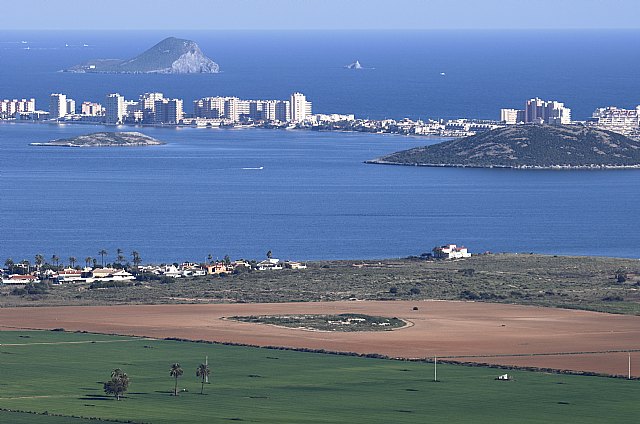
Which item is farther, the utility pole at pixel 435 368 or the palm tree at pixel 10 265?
the palm tree at pixel 10 265

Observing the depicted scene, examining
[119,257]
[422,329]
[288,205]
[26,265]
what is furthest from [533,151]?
[422,329]

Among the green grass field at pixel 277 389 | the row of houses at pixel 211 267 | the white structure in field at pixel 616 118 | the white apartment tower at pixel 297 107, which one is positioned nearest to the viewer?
the green grass field at pixel 277 389

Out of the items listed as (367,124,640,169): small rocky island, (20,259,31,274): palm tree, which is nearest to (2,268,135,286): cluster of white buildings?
(20,259,31,274): palm tree

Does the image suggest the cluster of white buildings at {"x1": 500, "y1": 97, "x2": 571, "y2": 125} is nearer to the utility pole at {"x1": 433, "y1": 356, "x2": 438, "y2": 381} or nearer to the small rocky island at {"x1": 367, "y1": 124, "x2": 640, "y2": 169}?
the small rocky island at {"x1": 367, "y1": 124, "x2": 640, "y2": 169}

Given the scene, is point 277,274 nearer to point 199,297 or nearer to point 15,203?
point 199,297

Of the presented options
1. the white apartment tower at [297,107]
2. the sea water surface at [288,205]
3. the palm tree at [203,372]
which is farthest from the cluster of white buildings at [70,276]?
the white apartment tower at [297,107]

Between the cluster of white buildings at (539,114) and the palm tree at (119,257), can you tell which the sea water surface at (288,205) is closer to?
the palm tree at (119,257)

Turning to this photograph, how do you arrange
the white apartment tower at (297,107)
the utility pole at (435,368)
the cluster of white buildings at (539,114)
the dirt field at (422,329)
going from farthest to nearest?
the white apartment tower at (297,107) → the cluster of white buildings at (539,114) → the dirt field at (422,329) → the utility pole at (435,368)

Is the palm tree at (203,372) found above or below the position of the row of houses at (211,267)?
below

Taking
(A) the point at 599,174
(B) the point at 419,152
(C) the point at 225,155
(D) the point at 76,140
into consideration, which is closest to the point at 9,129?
(D) the point at 76,140

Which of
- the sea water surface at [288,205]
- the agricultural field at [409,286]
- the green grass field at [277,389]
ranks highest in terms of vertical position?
the sea water surface at [288,205]
